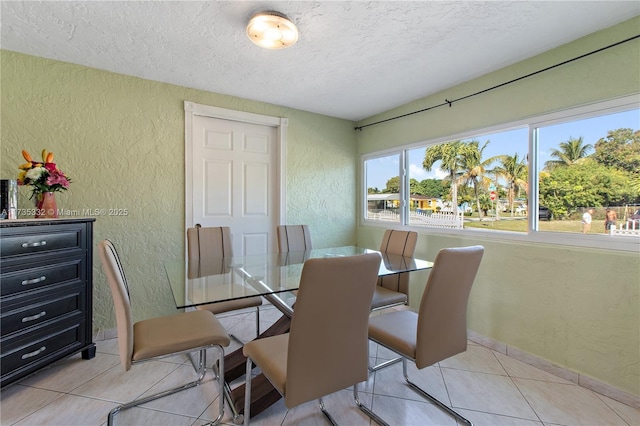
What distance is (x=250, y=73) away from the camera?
8.30 feet

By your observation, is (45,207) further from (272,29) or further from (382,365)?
(382,365)

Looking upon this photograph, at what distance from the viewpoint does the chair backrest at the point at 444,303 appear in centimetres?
142

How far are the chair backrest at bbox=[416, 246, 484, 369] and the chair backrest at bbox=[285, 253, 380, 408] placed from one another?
14.0 inches

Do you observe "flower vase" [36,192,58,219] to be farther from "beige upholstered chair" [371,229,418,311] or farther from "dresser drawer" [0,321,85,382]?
"beige upholstered chair" [371,229,418,311]

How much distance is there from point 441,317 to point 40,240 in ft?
7.99

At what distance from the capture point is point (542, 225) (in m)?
2.24

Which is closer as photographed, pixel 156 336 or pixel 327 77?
pixel 156 336

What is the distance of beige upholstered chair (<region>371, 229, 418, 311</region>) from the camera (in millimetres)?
2219

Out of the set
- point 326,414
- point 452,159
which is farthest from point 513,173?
point 326,414

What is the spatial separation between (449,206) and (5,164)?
12.1 feet

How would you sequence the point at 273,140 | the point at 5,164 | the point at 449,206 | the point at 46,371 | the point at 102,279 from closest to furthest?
the point at 46,371 → the point at 5,164 → the point at 102,279 → the point at 449,206 → the point at 273,140

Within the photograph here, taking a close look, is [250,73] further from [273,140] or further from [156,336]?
[156,336]

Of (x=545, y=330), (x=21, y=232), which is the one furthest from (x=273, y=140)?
(x=545, y=330)

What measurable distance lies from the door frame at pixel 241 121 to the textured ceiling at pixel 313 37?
28 cm
